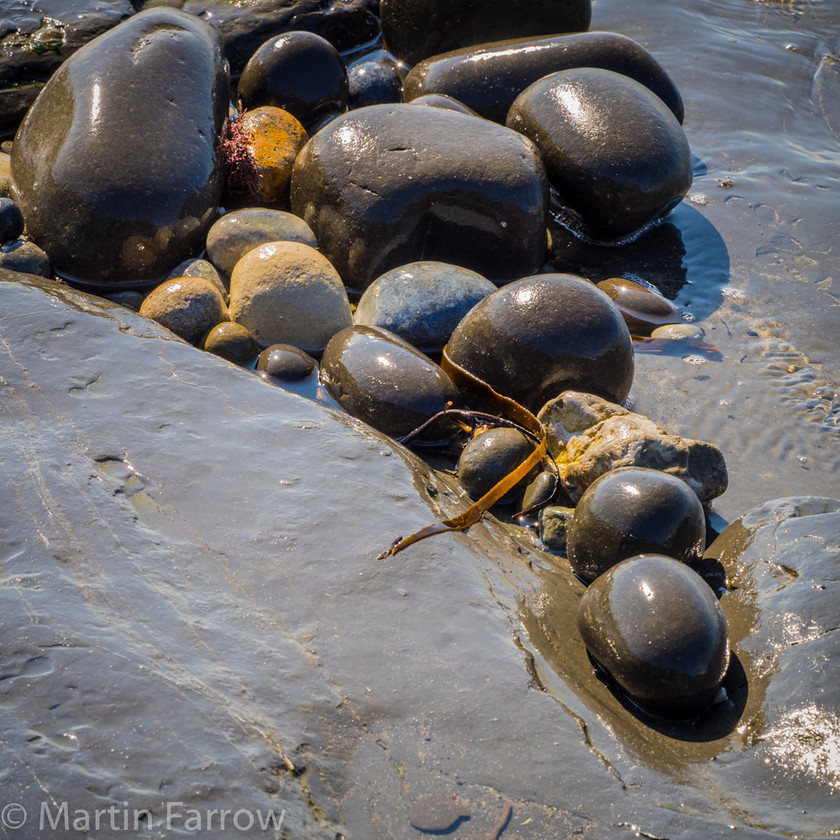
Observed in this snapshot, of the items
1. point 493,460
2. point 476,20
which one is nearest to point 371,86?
point 476,20

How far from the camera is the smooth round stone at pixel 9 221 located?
4.92m

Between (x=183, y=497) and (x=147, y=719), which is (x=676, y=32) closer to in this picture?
(x=183, y=497)

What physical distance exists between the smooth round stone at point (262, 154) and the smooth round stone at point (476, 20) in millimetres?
2211

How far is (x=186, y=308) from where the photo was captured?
4.56 m

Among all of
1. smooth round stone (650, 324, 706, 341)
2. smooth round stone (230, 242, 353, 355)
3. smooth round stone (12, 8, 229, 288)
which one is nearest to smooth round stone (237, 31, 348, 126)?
smooth round stone (12, 8, 229, 288)

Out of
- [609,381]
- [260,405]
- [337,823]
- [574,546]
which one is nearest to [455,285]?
[609,381]

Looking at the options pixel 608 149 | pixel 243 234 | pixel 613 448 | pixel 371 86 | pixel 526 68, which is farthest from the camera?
pixel 371 86

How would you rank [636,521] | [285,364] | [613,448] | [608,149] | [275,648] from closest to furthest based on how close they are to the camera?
[275,648]
[636,521]
[613,448]
[285,364]
[608,149]

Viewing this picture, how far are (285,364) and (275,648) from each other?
2260 millimetres

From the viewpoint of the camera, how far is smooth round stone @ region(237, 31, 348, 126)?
21.9 ft

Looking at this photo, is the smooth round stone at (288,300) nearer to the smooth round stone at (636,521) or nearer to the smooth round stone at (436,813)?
the smooth round stone at (636,521)

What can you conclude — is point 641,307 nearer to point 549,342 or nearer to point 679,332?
point 679,332

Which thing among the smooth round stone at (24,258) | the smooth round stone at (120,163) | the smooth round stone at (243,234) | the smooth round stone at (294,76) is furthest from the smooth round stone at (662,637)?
the smooth round stone at (294,76)

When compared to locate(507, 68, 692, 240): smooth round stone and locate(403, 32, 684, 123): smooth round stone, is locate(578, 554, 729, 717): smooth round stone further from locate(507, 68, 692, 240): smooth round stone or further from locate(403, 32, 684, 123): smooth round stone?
locate(403, 32, 684, 123): smooth round stone
